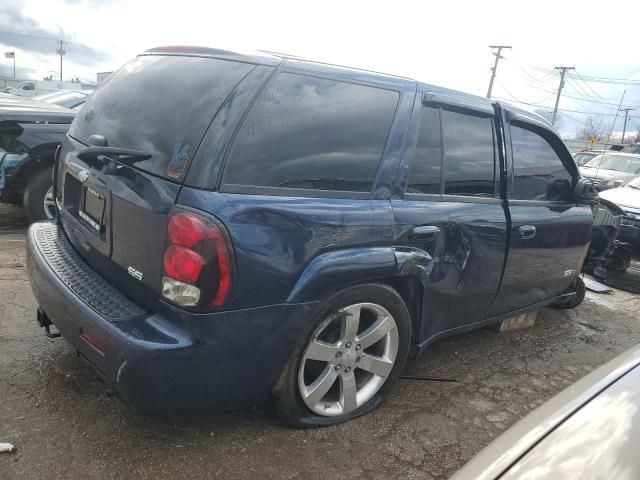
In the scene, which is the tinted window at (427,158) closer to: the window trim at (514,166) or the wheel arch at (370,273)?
the wheel arch at (370,273)

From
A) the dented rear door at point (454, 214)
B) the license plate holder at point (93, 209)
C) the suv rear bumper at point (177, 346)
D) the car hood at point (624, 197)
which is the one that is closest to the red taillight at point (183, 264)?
the suv rear bumper at point (177, 346)

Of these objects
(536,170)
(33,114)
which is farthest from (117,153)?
(33,114)

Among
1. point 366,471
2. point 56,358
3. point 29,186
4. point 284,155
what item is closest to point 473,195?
point 284,155

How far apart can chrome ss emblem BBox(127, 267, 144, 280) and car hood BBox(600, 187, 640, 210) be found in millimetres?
7276

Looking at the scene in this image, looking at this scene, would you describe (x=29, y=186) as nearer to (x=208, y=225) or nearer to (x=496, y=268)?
(x=208, y=225)

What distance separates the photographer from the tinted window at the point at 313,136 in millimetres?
2039

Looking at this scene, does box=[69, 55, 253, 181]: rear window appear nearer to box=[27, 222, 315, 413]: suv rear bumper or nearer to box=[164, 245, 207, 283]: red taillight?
box=[164, 245, 207, 283]: red taillight

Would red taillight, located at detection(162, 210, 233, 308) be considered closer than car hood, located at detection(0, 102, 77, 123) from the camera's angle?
Yes

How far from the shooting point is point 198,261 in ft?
6.27

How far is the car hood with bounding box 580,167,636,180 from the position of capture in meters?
13.1

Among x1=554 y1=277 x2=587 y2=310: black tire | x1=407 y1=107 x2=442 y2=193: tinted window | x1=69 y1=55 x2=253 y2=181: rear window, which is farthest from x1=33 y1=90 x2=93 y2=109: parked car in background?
x1=554 y1=277 x2=587 y2=310: black tire

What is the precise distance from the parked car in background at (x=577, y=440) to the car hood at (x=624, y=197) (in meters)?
6.62

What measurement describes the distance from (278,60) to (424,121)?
87 cm

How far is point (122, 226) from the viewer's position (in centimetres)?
217
